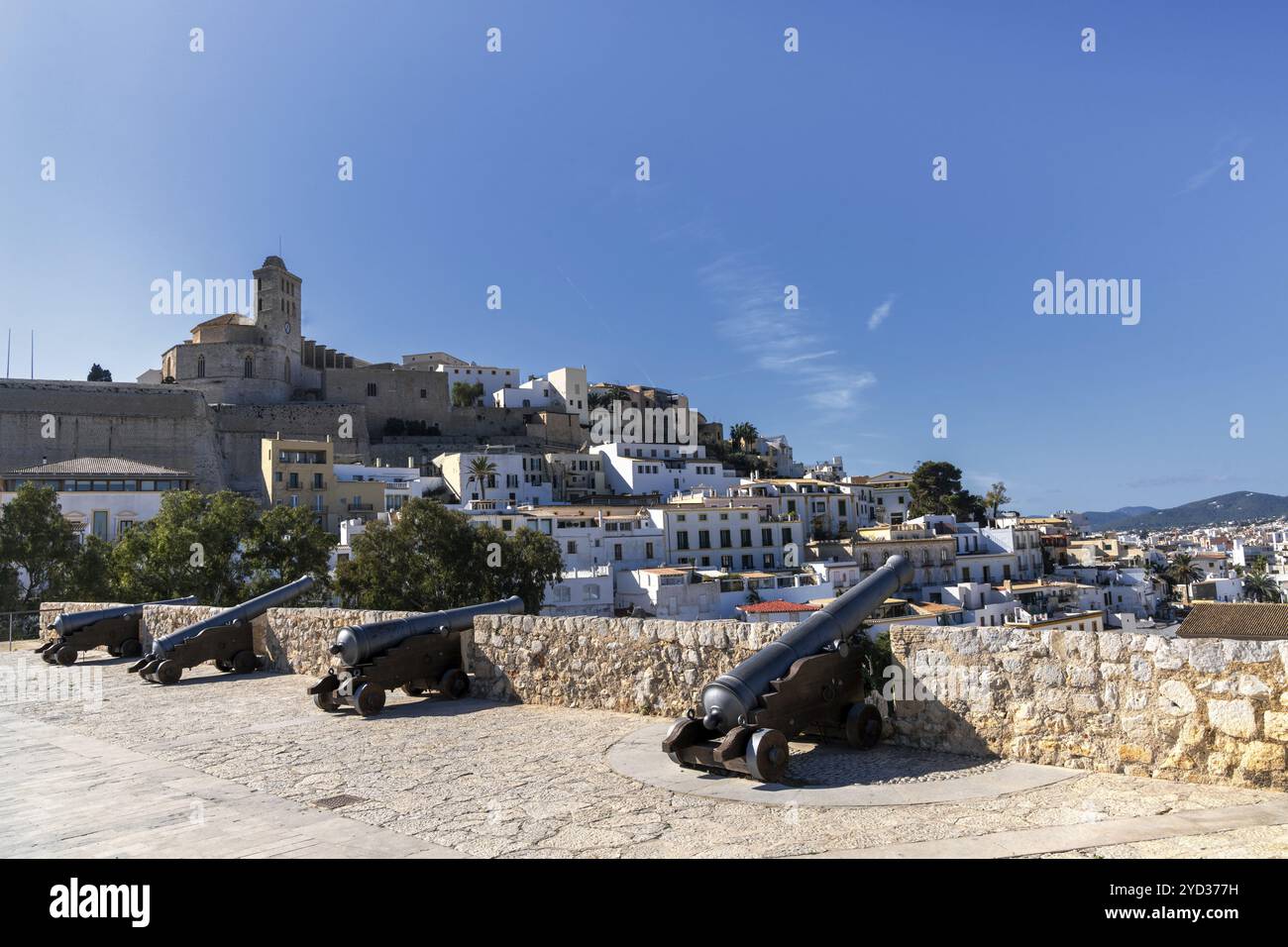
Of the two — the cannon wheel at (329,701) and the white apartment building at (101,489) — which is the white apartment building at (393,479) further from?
the cannon wheel at (329,701)

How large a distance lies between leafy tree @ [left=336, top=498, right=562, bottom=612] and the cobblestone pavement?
19.7 meters

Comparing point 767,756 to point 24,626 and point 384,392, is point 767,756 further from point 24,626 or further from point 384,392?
point 384,392

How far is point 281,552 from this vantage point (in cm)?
2633

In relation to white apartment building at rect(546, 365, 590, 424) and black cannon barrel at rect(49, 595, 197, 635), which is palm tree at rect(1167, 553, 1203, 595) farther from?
black cannon barrel at rect(49, 595, 197, 635)

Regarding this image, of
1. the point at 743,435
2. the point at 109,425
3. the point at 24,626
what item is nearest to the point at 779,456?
the point at 743,435

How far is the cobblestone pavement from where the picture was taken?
4148 mm

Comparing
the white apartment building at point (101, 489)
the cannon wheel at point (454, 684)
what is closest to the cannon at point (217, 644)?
the cannon wheel at point (454, 684)

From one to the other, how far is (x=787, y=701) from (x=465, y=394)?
88.0 metres

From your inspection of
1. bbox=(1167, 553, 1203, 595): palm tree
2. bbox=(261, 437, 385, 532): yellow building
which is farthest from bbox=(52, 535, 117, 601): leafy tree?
bbox=(1167, 553, 1203, 595): palm tree

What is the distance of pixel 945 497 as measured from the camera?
79688 mm

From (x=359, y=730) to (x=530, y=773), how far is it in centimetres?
269

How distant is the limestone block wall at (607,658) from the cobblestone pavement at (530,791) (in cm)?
25

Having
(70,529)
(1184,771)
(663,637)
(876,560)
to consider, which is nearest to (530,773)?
(663,637)

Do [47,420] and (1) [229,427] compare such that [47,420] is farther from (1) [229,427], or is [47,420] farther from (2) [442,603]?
(2) [442,603]
